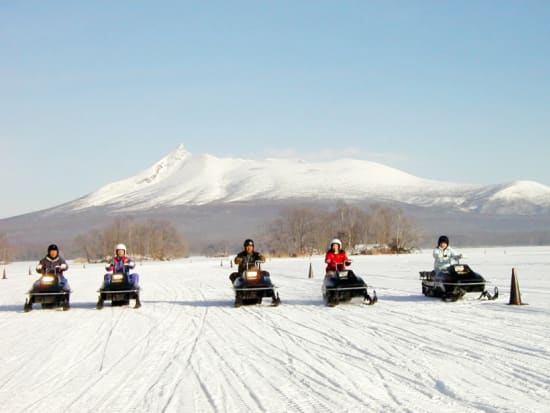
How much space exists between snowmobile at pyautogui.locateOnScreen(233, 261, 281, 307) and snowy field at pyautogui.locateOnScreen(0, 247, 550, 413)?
2.71ft

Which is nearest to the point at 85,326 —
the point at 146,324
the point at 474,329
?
the point at 146,324

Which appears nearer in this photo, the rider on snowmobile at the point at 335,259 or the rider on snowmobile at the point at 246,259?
the rider on snowmobile at the point at 335,259

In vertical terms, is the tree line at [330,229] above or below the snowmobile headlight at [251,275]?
above

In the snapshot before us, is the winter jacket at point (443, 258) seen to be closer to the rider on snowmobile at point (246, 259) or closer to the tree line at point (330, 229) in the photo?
the rider on snowmobile at point (246, 259)

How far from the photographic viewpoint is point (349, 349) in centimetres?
1074

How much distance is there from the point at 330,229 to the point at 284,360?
10115 centimetres

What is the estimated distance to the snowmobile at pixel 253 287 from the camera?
706 inches

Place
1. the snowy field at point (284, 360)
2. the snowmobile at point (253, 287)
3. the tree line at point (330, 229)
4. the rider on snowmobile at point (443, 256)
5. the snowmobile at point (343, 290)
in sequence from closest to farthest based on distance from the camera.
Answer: the snowy field at point (284, 360), the snowmobile at point (343, 290), the snowmobile at point (253, 287), the rider on snowmobile at point (443, 256), the tree line at point (330, 229)

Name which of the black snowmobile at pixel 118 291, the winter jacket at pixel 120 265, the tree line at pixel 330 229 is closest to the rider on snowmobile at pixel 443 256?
the black snowmobile at pixel 118 291

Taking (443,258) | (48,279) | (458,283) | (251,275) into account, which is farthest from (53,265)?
(458,283)

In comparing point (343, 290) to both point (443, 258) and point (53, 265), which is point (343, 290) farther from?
point (53, 265)

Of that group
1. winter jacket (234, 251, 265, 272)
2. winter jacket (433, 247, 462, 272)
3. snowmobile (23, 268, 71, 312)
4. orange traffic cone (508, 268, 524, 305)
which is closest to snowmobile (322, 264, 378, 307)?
winter jacket (234, 251, 265, 272)

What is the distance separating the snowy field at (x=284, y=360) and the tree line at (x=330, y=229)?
91.1 meters

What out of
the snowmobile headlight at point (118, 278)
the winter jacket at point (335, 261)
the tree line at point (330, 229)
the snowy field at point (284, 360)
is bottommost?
the snowy field at point (284, 360)
